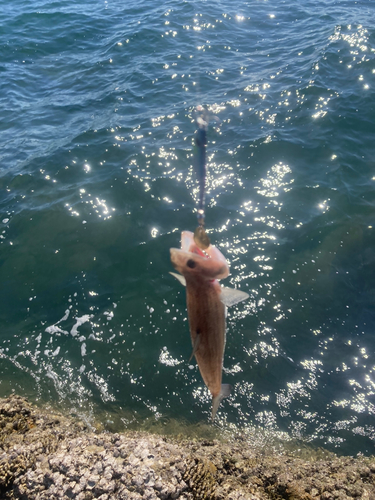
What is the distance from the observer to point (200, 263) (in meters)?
2.90

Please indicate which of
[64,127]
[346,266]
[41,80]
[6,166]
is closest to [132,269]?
[346,266]

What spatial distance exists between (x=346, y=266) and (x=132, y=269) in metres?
4.72

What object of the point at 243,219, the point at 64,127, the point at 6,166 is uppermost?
the point at 64,127

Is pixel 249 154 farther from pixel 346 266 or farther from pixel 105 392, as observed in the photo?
pixel 105 392

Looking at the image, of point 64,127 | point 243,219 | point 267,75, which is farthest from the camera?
point 267,75

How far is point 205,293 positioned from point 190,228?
491cm

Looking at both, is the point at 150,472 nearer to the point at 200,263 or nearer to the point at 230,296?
the point at 230,296

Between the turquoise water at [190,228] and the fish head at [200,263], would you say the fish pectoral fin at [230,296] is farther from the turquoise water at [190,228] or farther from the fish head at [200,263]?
the turquoise water at [190,228]

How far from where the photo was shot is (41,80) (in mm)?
14602

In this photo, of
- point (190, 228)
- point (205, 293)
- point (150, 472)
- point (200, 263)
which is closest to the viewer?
point (200, 263)

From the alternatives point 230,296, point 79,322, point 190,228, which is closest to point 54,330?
point 79,322

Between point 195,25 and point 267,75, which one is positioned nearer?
point 267,75

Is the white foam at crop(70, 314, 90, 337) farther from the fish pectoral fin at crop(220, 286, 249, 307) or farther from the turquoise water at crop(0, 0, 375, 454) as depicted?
the fish pectoral fin at crop(220, 286, 249, 307)

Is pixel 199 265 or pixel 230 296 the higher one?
pixel 199 265
